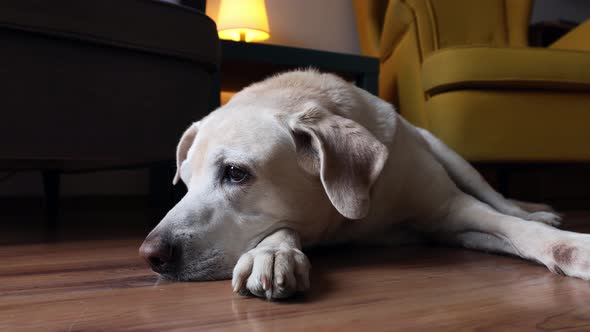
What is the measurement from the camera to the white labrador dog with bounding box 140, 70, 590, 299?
101 cm

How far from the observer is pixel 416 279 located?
1056 millimetres

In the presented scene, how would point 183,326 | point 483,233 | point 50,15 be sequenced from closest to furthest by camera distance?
1. point 183,326
2. point 483,233
3. point 50,15

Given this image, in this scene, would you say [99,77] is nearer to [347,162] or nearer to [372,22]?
[347,162]

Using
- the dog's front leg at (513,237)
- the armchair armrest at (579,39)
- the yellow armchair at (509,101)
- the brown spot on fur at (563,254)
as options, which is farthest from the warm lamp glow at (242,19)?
the brown spot on fur at (563,254)

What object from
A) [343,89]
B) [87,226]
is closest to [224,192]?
[343,89]

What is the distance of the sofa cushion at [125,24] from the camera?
1474 millimetres

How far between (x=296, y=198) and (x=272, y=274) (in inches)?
10.8

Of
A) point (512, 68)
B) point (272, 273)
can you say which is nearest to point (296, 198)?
point (272, 273)

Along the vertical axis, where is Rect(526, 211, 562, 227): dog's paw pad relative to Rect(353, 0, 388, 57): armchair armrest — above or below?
below

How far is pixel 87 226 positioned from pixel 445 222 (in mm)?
1478

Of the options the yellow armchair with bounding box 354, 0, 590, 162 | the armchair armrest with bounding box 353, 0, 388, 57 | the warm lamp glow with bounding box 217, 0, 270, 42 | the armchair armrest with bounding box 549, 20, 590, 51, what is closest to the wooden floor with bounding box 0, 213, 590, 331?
the yellow armchair with bounding box 354, 0, 590, 162

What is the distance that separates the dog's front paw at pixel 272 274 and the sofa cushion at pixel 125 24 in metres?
1.01

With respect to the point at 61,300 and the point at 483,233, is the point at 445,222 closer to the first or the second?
the point at 483,233

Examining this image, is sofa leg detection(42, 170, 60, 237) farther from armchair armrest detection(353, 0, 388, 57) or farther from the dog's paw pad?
armchair armrest detection(353, 0, 388, 57)
